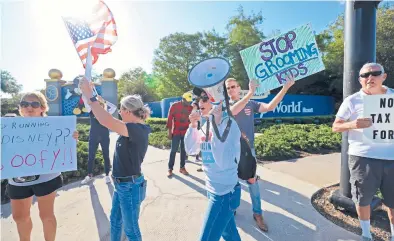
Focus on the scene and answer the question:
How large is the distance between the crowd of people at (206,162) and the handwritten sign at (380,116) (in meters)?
0.09

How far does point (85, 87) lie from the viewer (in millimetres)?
1768

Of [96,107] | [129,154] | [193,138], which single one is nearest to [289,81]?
[193,138]

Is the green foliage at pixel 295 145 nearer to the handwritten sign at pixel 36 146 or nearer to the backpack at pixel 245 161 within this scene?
the backpack at pixel 245 161

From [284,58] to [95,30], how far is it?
2.08 metres

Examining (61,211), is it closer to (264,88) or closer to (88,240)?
(88,240)

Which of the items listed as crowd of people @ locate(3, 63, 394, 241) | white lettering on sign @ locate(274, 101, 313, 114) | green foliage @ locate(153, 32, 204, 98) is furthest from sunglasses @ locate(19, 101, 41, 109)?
green foliage @ locate(153, 32, 204, 98)

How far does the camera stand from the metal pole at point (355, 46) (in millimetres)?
3102

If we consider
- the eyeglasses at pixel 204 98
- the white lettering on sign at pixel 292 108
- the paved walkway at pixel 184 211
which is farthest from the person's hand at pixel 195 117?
the white lettering on sign at pixel 292 108

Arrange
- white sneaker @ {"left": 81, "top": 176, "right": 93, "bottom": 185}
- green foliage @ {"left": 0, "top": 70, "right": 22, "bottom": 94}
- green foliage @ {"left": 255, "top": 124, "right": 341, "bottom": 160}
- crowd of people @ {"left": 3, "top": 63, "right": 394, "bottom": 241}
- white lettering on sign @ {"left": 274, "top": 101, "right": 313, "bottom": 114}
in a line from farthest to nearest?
green foliage @ {"left": 0, "top": 70, "right": 22, "bottom": 94} < white lettering on sign @ {"left": 274, "top": 101, "right": 313, "bottom": 114} < green foliage @ {"left": 255, "top": 124, "right": 341, "bottom": 160} < white sneaker @ {"left": 81, "top": 176, "right": 93, "bottom": 185} < crowd of people @ {"left": 3, "top": 63, "right": 394, "bottom": 241}

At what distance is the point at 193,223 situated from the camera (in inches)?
121

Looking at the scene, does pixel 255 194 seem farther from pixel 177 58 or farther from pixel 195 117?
pixel 177 58

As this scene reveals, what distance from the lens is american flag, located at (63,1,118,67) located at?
206cm

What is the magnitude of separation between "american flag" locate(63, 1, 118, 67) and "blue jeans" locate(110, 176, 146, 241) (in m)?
1.17

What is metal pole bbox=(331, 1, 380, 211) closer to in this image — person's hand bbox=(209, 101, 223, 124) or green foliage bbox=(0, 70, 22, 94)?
person's hand bbox=(209, 101, 223, 124)
